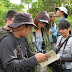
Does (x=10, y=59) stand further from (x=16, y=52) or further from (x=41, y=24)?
(x=41, y=24)

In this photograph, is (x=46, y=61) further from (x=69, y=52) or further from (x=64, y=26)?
(x=64, y=26)

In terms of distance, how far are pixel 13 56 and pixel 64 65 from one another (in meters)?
1.09

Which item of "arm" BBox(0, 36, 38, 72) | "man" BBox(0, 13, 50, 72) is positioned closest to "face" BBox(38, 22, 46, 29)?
"man" BBox(0, 13, 50, 72)

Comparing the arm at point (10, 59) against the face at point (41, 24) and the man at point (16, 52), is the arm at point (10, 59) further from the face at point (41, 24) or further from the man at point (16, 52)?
the face at point (41, 24)

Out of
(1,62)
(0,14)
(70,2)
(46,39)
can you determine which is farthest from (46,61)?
(70,2)

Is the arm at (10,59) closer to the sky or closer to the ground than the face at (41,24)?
closer to the ground

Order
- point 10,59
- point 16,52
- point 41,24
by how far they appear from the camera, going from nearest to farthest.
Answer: point 10,59
point 16,52
point 41,24

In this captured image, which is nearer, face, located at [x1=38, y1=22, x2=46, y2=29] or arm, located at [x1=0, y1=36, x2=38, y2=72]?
A: arm, located at [x1=0, y1=36, x2=38, y2=72]

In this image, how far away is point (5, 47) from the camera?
1.29m

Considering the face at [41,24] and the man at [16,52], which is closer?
the man at [16,52]

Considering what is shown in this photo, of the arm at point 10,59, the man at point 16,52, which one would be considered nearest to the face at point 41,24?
the man at point 16,52

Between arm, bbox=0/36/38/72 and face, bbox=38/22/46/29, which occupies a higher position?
face, bbox=38/22/46/29

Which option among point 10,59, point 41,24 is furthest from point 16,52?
point 41,24

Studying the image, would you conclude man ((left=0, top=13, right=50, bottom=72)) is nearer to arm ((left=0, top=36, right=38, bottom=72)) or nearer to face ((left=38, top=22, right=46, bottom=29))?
arm ((left=0, top=36, right=38, bottom=72))
